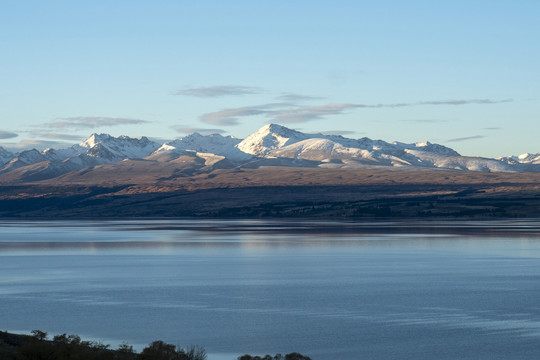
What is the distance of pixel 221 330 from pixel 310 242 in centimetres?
5620

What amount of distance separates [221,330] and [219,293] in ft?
38.3

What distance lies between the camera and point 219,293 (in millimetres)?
46938

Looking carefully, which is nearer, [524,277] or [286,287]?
[286,287]

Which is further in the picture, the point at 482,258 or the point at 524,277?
the point at 482,258

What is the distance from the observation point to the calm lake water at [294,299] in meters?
32.6

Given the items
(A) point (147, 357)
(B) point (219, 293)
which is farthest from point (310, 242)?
(A) point (147, 357)

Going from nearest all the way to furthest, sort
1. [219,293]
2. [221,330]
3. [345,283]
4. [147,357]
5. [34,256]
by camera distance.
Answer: [147,357], [221,330], [219,293], [345,283], [34,256]

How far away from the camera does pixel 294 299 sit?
44188 mm

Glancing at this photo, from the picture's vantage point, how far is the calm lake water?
32.6 meters

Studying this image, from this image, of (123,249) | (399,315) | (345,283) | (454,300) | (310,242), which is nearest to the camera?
(399,315)

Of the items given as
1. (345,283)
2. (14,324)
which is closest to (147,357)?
(14,324)

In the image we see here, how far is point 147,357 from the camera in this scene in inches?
973

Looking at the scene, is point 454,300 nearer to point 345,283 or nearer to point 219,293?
point 345,283

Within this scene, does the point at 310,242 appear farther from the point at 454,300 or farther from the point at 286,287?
the point at 454,300
